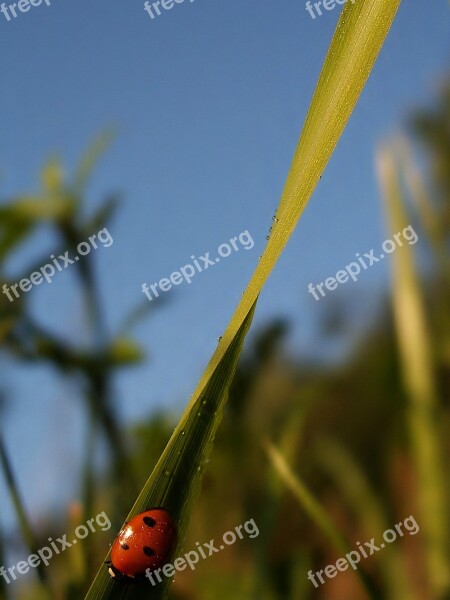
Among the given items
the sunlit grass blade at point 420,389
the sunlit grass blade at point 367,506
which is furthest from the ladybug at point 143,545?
the sunlit grass blade at point 367,506

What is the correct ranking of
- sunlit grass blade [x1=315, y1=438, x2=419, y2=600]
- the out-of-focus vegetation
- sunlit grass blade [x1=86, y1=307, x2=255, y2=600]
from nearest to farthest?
sunlit grass blade [x1=86, y1=307, x2=255, y2=600], the out-of-focus vegetation, sunlit grass blade [x1=315, y1=438, x2=419, y2=600]

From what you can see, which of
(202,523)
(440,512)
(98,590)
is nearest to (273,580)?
→ (202,523)

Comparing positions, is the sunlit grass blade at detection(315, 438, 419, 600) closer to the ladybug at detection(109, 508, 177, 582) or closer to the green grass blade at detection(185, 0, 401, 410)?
the ladybug at detection(109, 508, 177, 582)

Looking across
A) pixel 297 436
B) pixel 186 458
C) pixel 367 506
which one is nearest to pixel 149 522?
pixel 186 458

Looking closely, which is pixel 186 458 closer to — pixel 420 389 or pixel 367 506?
pixel 420 389

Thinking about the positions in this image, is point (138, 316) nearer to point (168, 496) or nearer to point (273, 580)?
point (273, 580)

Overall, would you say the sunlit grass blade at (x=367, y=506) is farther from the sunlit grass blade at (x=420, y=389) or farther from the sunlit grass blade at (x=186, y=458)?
the sunlit grass blade at (x=186, y=458)

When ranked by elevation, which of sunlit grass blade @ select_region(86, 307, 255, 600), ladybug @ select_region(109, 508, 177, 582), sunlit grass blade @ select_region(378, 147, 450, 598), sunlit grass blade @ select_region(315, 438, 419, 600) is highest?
sunlit grass blade @ select_region(86, 307, 255, 600)

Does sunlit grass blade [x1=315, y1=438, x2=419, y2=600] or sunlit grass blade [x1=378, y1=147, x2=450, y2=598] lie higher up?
sunlit grass blade [x1=378, y1=147, x2=450, y2=598]

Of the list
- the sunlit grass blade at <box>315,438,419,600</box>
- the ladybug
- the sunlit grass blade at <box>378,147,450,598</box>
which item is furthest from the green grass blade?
the sunlit grass blade at <box>315,438,419,600</box>
